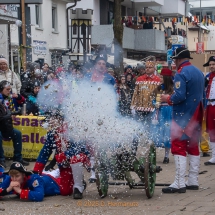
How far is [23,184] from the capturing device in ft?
24.1

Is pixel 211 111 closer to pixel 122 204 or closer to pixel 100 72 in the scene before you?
pixel 100 72

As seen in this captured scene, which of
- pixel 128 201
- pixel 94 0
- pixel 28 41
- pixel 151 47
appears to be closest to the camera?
pixel 128 201

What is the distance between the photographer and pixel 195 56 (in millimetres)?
19281

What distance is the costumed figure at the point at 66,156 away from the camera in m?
7.25

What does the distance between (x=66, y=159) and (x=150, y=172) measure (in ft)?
3.36

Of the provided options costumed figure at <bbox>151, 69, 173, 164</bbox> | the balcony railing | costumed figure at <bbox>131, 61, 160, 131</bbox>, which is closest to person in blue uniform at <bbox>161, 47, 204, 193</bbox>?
costumed figure at <bbox>151, 69, 173, 164</bbox>

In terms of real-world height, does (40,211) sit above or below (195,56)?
below

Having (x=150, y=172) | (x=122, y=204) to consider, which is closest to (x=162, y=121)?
(x=150, y=172)

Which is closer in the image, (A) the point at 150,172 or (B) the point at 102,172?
(B) the point at 102,172

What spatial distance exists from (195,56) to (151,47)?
18.1m

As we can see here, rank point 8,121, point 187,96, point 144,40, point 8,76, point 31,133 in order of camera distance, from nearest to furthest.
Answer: point 187,96, point 8,121, point 31,133, point 8,76, point 144,40

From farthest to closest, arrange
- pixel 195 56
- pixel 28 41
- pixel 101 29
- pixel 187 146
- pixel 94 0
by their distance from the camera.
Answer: pixel 94 0 → pixel 101 29 → pixel 28 41 → pixel 195 56 → pixel 187 146

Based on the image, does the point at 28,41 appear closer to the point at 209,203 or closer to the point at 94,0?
the point at 94,0

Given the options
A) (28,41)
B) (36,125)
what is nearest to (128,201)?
(36,125)
